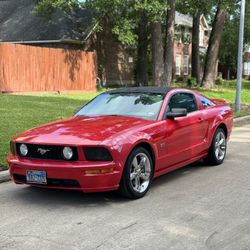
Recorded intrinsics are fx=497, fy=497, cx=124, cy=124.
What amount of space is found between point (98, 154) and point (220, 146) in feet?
11.6

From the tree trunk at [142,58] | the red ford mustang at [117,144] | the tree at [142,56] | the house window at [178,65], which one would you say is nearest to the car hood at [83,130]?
the red ford mustang at [117,144]

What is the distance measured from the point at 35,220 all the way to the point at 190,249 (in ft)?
6.13

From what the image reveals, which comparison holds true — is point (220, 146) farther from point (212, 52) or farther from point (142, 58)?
point (142, 58)

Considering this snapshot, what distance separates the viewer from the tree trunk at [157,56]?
2542 centimetres

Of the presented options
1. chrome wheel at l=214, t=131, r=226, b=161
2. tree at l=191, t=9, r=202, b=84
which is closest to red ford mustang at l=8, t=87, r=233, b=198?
Result: chrome wheel at l=214, t=131, r=226, b=161

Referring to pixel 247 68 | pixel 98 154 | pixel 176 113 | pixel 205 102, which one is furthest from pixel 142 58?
pixel 247 68

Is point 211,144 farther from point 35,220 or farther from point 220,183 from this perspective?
point 35,220

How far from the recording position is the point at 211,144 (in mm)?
8539

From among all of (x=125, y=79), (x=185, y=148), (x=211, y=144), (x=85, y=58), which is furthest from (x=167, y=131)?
(x=125, y=79)

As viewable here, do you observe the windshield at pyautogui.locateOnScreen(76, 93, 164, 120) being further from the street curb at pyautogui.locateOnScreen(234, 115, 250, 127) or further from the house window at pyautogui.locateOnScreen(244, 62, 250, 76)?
the house window at pyautogui.locateOnScreen(244, 62, 250, 76)

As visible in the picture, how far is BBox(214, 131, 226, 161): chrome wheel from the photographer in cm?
870

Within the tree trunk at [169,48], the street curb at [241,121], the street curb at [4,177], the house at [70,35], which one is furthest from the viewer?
the house at [70,35]

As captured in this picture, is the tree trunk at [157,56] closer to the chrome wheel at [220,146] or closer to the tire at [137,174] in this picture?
the chrome wheel at [220,146]

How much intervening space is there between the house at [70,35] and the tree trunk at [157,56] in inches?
177
